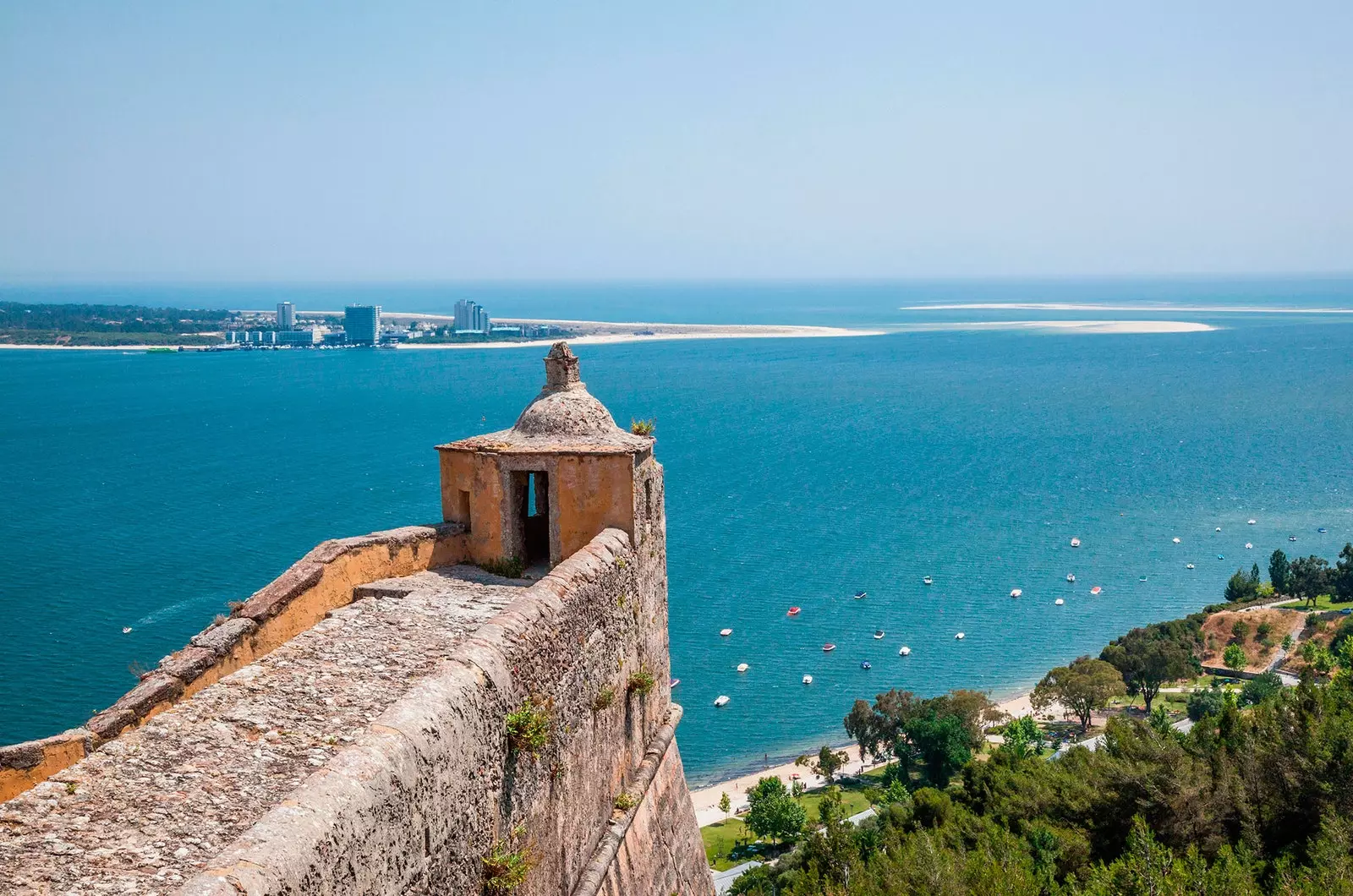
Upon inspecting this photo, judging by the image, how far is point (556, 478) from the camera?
10.4 meters

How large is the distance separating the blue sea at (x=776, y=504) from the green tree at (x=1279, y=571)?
3.56 meters

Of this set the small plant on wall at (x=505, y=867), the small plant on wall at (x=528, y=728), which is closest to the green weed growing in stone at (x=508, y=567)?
the small plant on wall at (x=528, y=728)

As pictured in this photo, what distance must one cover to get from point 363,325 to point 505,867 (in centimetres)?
18926

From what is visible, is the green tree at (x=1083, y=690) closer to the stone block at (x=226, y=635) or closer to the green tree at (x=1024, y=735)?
the green tree at (x=1024, y=735)

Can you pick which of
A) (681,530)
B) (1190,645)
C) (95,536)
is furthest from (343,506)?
(1190,645)

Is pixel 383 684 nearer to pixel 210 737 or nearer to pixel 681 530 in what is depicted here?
pixel 210 737

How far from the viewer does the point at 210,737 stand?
647cm

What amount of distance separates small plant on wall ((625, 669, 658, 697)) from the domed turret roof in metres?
2.11

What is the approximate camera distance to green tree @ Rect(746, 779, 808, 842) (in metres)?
33.1

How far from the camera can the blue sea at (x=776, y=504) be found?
47.9 meters

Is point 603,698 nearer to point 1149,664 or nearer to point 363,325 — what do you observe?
point 1149,664

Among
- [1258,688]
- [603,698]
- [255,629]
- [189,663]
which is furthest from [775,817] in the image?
[189,663]

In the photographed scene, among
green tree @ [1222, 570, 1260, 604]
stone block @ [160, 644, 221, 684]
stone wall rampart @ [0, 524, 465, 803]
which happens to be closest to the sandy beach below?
green tree @ [1222, 570, 1260, 604]

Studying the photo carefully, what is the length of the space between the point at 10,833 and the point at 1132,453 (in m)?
94.5
